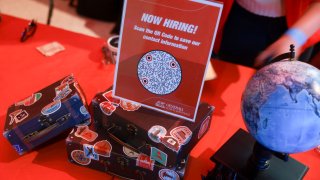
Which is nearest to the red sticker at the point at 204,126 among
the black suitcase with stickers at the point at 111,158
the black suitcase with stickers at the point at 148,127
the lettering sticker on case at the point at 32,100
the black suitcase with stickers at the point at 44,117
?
the black suitcase with stickers at the point at 148,127

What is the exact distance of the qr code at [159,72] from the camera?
0.86 m

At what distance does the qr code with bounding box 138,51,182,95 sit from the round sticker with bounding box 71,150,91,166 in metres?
0.26

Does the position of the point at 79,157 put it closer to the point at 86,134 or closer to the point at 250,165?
the point at 86,134

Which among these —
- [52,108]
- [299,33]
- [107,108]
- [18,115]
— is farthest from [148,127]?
[299,33]

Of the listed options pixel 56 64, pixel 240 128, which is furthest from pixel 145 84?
pixel 56 64

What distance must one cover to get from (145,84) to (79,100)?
7.5 inches

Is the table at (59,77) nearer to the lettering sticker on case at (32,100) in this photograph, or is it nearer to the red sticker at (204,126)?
the red sticker at (204,126)

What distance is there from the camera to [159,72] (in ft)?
2.87

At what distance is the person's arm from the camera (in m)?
1.08

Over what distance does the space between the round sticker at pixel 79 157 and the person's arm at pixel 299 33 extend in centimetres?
65

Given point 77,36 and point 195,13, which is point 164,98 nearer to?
point 195,13

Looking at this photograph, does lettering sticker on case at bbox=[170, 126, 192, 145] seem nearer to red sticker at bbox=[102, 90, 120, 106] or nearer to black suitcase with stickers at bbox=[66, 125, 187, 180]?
black suitcase with stickers at bbox=[66, 125, 187, 180]

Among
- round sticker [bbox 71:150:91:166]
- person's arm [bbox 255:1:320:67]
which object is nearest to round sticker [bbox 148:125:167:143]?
round sticker [bbox 71:150:91:166]

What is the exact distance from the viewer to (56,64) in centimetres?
128
